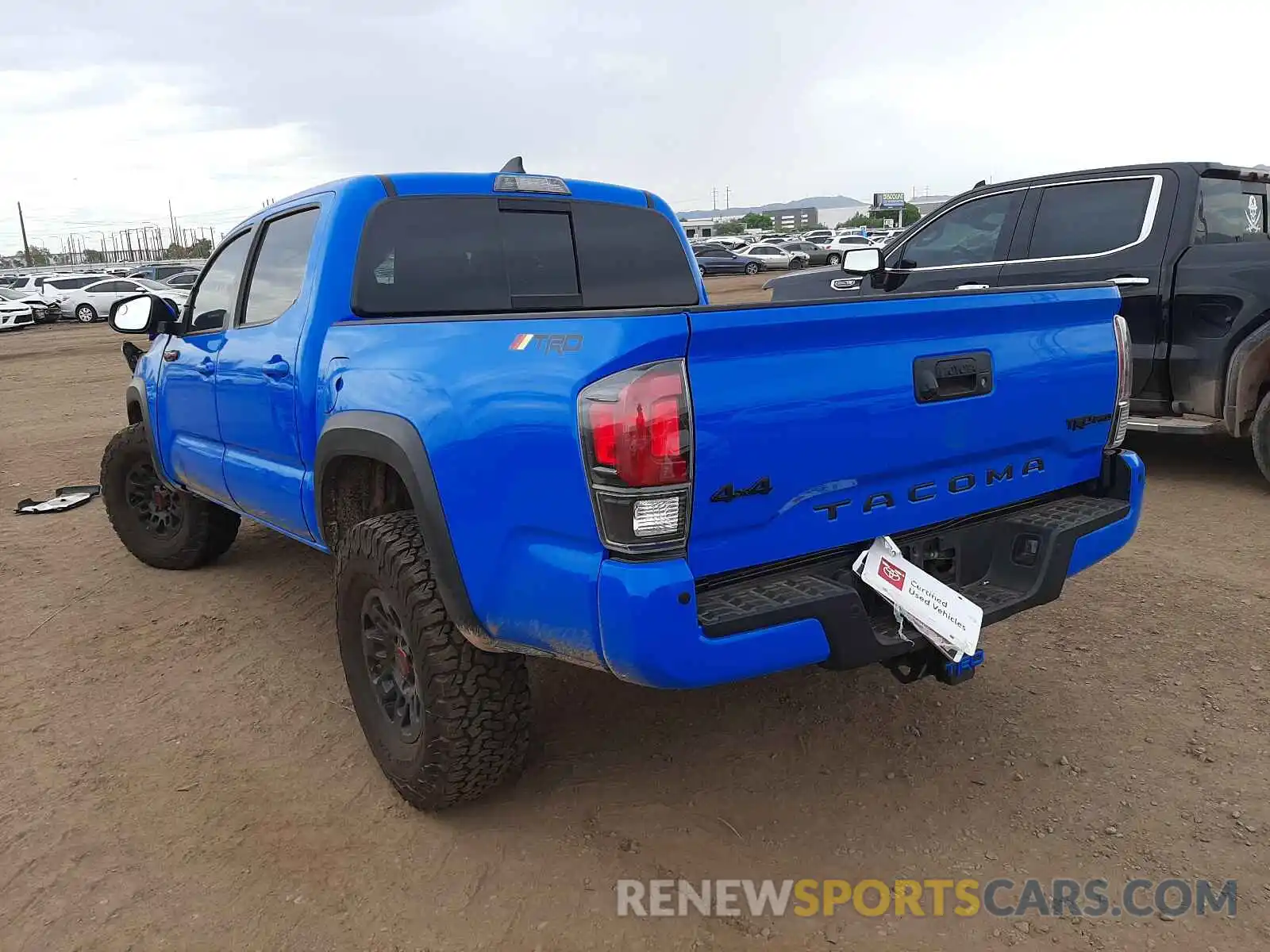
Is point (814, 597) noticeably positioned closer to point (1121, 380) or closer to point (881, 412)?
point (881, 412)

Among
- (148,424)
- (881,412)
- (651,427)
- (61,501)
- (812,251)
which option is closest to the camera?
(651,427)

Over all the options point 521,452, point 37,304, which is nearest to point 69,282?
point 37,304

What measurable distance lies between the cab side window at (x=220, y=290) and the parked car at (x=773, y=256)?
36.0 m

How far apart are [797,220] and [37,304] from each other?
11183 centimetres

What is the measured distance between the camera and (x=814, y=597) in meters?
2.32

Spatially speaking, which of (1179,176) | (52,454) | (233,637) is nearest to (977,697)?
(233,637)

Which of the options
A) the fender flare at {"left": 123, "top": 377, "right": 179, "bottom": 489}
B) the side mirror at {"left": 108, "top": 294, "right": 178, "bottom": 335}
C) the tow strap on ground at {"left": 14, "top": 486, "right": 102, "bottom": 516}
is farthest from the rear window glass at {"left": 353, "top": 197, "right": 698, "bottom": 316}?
the tow strap on ground at {"left": 14, "top": 486, "right": 102, "bottom": 516}

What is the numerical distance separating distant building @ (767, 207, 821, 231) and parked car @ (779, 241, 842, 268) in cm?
7358

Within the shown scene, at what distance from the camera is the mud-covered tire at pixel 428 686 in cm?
267

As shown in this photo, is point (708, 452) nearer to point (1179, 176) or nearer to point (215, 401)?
point (215, 401)

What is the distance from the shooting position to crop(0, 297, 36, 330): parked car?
27625mm

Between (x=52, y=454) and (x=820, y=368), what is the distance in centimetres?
872

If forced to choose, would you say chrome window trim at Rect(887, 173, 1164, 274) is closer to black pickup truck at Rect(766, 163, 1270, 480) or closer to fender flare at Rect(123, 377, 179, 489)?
black pickup truck at Rect(766, 163, 1270, 480)

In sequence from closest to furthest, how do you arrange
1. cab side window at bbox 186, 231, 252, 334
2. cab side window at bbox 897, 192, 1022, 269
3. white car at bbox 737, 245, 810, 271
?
cab side window at bbox 186, 231, 252, 334 → cab side window at bbox 897, 192, 1022, 269 → white car at bbox 737, 245, 810, 271
